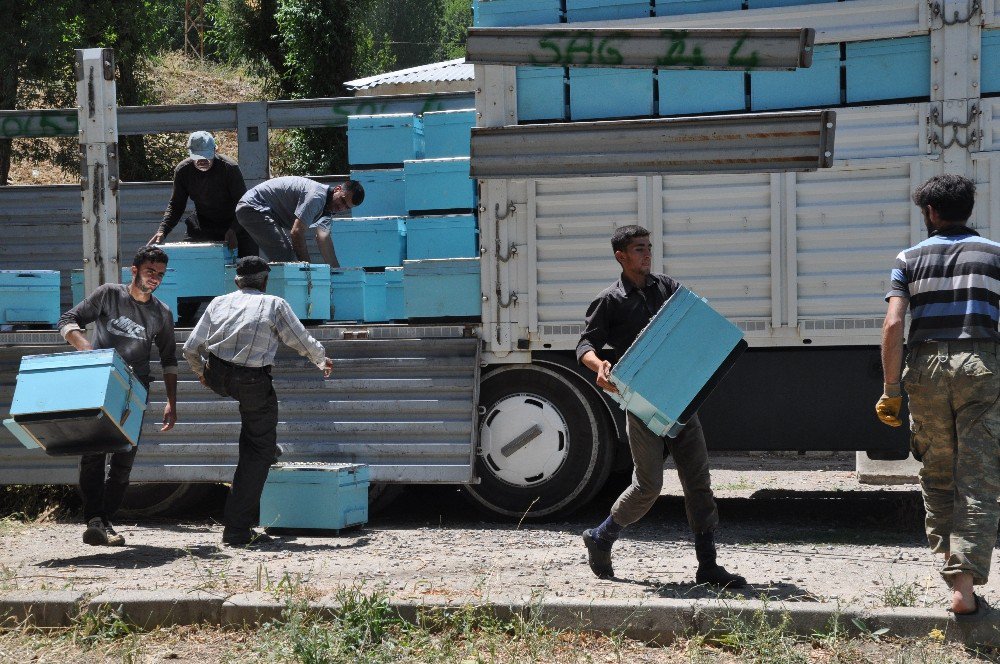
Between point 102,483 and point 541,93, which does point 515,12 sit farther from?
point 102,483

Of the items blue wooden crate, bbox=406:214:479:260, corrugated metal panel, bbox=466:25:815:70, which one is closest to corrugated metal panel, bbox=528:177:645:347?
blue wooden crate, bbox=406:214:479:260

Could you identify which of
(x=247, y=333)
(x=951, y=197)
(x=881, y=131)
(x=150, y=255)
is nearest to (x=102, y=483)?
(x=247, y=333)

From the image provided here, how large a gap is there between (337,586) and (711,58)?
151 inches

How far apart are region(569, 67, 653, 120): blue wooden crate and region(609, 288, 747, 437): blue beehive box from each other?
86.9 inches

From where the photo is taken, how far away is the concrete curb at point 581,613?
4.69 m

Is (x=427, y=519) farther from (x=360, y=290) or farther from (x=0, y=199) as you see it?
(x=0, y=199)

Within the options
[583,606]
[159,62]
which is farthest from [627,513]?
[159,62]

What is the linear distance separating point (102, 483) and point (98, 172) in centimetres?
220

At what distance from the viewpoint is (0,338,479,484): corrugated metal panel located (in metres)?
7.61

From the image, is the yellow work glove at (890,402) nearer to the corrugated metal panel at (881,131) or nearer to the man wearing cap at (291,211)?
the corrugated metal panel at (881,131)

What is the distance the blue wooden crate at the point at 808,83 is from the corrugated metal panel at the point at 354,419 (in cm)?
242

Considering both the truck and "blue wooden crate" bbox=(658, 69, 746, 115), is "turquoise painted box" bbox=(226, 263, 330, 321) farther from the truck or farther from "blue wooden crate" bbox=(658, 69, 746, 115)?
"blue wooden crate" bbox=(658, 69, 746, 115)

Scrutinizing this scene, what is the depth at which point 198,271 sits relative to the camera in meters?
8.30

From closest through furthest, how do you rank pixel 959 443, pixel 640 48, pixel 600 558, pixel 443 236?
pixel 959 443, pixel 600 558, pixel 640 48, pixel 443 236
